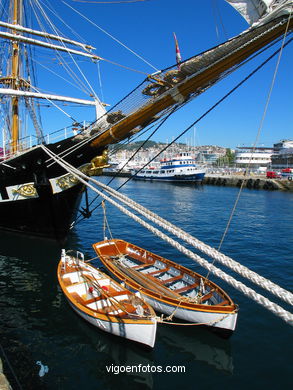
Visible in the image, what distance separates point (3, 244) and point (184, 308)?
494 inches

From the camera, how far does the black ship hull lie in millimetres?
14523

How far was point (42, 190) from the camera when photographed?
1516 centimetres

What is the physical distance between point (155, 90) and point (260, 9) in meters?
4.01

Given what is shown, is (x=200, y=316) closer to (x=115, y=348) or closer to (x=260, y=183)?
(x=115, y=348)

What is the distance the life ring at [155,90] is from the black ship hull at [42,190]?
16.3 ft

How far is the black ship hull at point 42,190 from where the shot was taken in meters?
14.5

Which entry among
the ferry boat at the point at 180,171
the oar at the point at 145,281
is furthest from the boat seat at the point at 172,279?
the ferry boat at the point at 180,171

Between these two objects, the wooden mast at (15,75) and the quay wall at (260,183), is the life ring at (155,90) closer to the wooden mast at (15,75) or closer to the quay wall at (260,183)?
the wooden mast at (15,75)

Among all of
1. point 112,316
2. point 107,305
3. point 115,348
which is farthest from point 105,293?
point 115,348

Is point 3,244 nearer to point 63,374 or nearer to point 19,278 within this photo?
point 19,278

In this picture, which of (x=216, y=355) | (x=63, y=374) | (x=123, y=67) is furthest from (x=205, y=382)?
(x=123, y=67)

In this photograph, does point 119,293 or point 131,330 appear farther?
point 119,293


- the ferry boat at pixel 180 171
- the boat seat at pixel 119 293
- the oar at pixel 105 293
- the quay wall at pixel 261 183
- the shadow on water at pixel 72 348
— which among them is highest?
the ferry boat at pixel 180 171

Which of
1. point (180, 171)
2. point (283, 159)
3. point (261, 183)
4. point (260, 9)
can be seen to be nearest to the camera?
point (260, 9)
